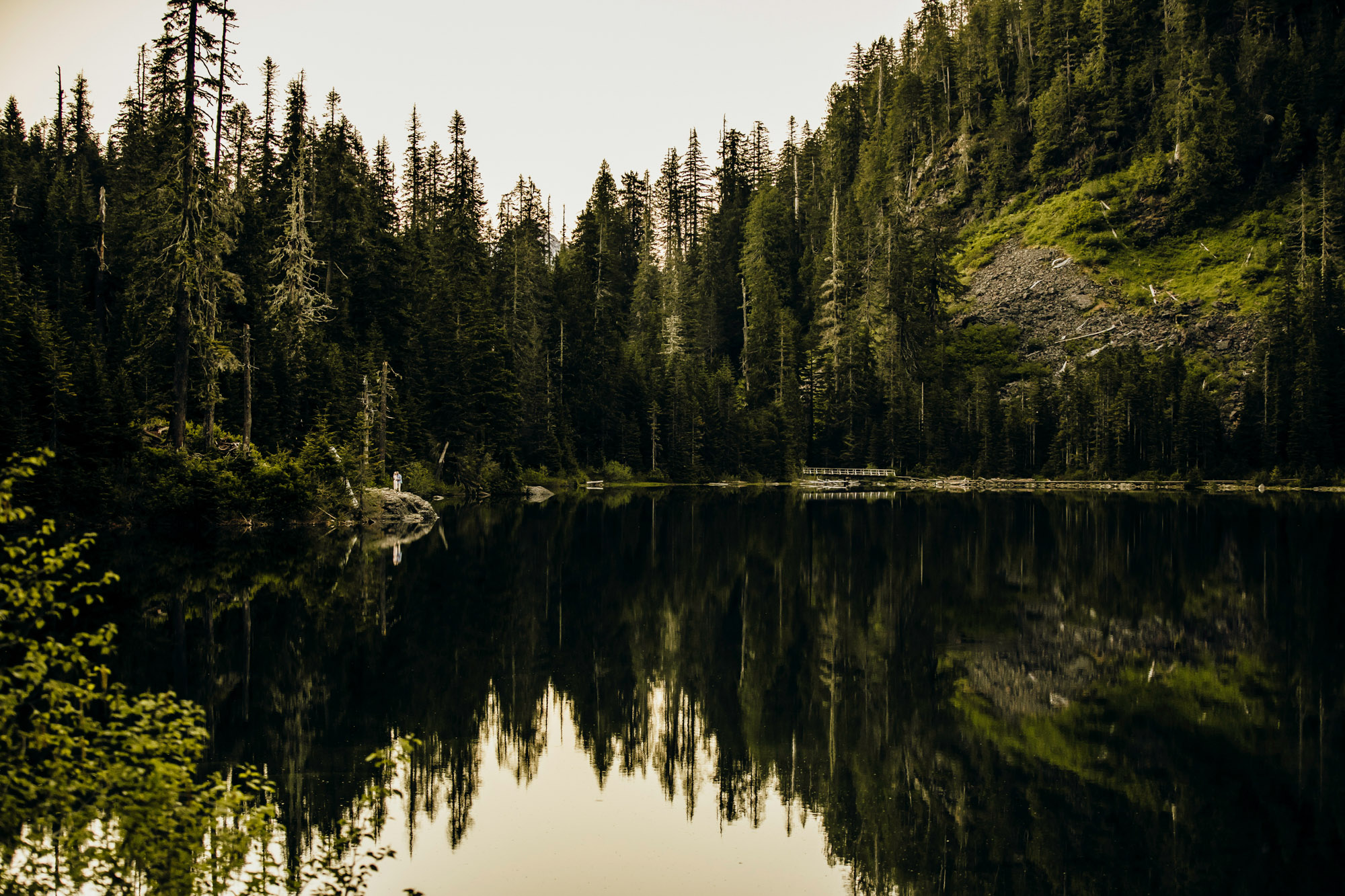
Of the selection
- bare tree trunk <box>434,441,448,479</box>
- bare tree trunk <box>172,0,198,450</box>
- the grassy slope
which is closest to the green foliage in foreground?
bare tree trunk <box>172,0,198,450</box>

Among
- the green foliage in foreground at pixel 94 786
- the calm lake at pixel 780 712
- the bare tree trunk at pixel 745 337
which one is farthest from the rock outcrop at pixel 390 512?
the bare tree trunk at pixel 745 337

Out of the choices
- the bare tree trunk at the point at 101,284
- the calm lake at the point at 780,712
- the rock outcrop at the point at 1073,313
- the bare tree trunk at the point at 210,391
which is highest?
the rock outcrop at the point at 1073,313

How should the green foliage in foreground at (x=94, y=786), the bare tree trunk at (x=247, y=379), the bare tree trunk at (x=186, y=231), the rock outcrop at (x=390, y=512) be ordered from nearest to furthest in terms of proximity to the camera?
the green foliage in foreground at (x=94, y=786)
the bare tree trunk at (x=186, y=231)
the bare tree trunk at (x=247, y=379)
the rock outcrop at (x=390, y=512)

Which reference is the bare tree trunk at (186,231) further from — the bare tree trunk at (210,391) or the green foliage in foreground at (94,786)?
the green foliage in foreground at (94,786)

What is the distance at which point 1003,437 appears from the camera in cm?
9544

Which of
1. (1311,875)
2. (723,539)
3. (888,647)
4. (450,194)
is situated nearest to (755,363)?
(450,194)

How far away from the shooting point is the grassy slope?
97.4 meters

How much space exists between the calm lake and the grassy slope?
262 feet

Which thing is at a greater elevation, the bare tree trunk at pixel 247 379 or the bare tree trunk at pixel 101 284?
the bare tree trunk at pixel 101 284

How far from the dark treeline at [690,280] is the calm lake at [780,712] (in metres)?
12.9

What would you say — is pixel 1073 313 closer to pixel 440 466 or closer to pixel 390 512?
pixel 440 466

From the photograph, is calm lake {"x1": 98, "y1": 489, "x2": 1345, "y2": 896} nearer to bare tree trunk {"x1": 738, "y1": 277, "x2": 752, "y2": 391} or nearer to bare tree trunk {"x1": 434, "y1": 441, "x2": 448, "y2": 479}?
bare tree trunk {"x1": 434, "y1": 441, "x2": 448, "y2": 479}

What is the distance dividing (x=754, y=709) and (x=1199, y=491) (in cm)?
7751

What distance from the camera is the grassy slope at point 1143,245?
97.4 m
